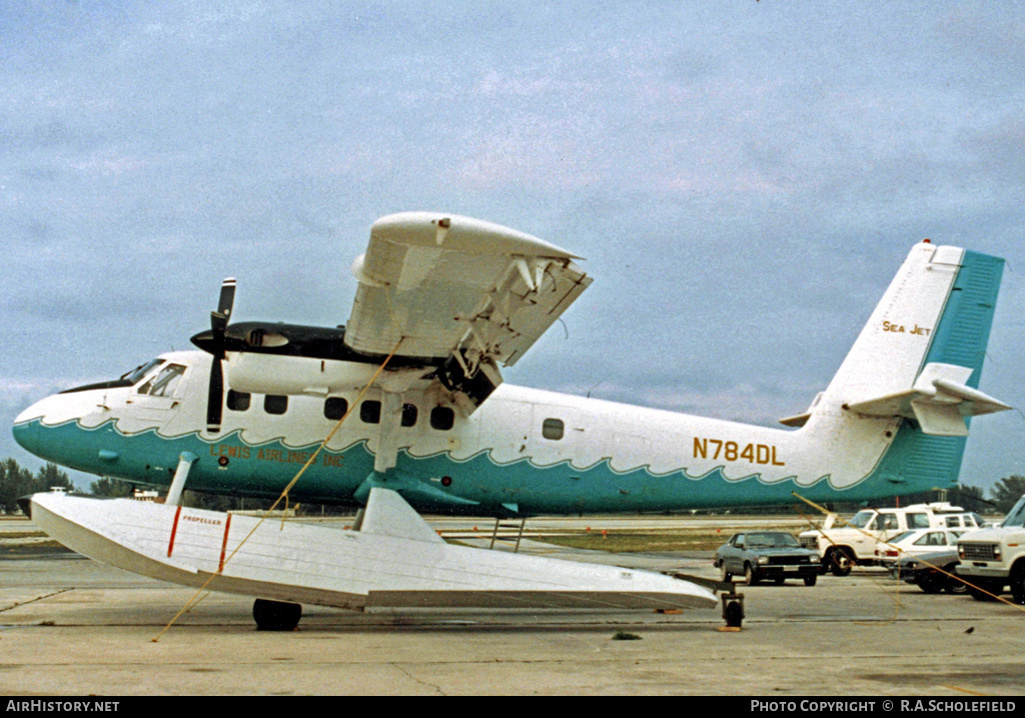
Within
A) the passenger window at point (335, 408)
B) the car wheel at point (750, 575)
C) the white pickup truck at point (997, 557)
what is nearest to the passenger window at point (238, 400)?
the passenger window at point (335, 408)

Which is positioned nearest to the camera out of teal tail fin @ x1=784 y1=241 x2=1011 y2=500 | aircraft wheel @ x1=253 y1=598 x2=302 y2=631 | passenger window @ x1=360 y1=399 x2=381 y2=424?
aircraft wheel @ x1=253 y1=598 x2=302 y2=631

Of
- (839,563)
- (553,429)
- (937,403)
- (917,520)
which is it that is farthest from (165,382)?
(917,520)

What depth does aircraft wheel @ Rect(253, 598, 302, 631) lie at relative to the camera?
10625 mm

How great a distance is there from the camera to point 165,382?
41.0 ft

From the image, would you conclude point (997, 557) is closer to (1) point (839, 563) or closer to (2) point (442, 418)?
(1) point (839, 563)

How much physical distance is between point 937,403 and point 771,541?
25.3ft

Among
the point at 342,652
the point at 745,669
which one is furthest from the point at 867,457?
the point at 342,652

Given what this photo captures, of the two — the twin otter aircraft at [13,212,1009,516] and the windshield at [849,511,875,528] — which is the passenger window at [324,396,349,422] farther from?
A: the windshield at [849,511,875,528]

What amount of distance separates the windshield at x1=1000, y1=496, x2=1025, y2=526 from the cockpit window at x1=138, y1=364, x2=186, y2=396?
1381 cm

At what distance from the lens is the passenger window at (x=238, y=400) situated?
12.4 meters

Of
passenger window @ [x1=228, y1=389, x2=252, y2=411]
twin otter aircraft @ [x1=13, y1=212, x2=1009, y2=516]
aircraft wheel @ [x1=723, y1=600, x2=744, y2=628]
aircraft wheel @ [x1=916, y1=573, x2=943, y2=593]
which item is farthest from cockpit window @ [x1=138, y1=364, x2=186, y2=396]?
aircraft wheel @ [x1=916, y1=573, x2=943, y2=593]

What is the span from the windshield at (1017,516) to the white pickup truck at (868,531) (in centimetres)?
654
